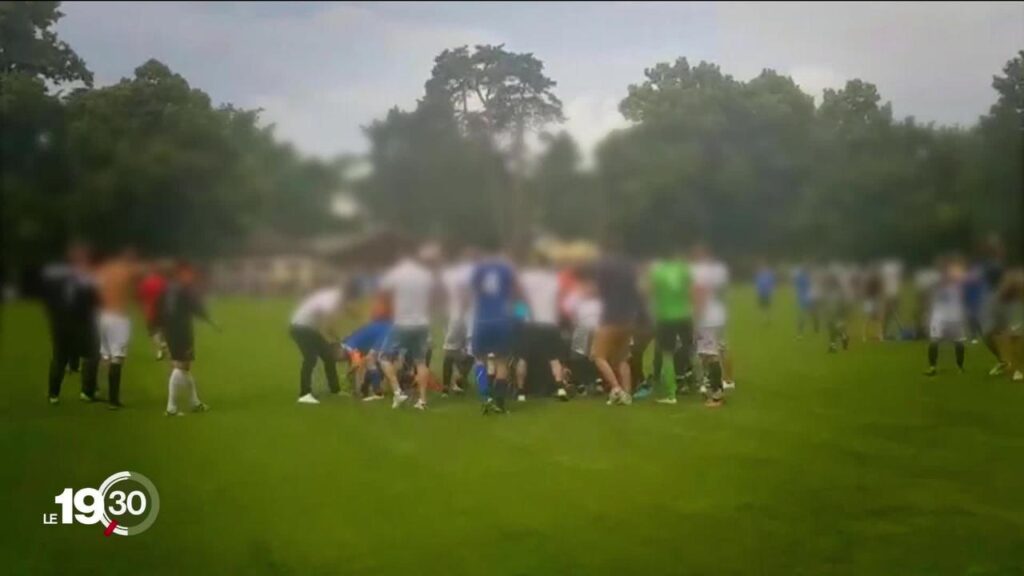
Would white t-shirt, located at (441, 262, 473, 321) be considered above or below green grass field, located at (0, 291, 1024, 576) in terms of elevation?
above

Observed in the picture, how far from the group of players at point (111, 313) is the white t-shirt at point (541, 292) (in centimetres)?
126

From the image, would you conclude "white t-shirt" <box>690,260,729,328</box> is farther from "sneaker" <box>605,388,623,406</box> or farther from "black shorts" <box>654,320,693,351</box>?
"sneaker" <box>605,388,623,406</box>

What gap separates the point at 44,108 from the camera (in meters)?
4.04

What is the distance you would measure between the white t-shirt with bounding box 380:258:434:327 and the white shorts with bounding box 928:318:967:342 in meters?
2.27

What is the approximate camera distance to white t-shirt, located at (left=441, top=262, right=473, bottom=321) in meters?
4.06

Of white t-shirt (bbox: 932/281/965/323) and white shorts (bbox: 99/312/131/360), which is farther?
white t-shirt (bbox: 932/281/965/323)

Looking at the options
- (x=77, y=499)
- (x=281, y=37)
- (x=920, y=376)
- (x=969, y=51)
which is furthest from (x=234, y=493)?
(x=969, y=51)

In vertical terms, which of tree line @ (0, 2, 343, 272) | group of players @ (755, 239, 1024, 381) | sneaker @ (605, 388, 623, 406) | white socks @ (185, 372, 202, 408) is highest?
tree line @ (0, 2, 343, 272)

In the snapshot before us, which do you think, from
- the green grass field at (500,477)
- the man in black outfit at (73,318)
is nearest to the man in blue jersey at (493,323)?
the green grass field at (500,477)

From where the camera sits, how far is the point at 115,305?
3.92 m

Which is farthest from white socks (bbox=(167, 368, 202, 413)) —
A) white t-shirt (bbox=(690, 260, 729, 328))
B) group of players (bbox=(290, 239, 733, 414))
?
white t-shirt (bbox=(690, 260, 729, 328))

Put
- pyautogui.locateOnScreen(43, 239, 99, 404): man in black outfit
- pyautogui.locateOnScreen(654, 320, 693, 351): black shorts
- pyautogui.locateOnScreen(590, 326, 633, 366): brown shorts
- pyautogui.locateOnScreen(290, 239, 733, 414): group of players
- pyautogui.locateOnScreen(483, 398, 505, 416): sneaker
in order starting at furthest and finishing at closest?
pyautogui.locateOnScreen(483, 398, 505, 416): sneaker, pyautogui.locateOnScreen(590, 326, 633, 366): brown shorts, pyautogui.locateOnScreen(654, 320, 693, 351): black shorts, pyautogui.locateOnScreen(290, 239, 733, 414): group of players, pyautogui.locateOnScreen(43, 239, 99, 404): man in black outfit

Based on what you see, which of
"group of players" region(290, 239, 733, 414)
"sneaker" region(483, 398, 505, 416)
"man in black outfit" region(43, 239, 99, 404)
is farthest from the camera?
"sneaker" region(483, 398, 505, 416)

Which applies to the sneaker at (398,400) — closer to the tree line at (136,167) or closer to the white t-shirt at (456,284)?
the white t-shirt at (456,284)
